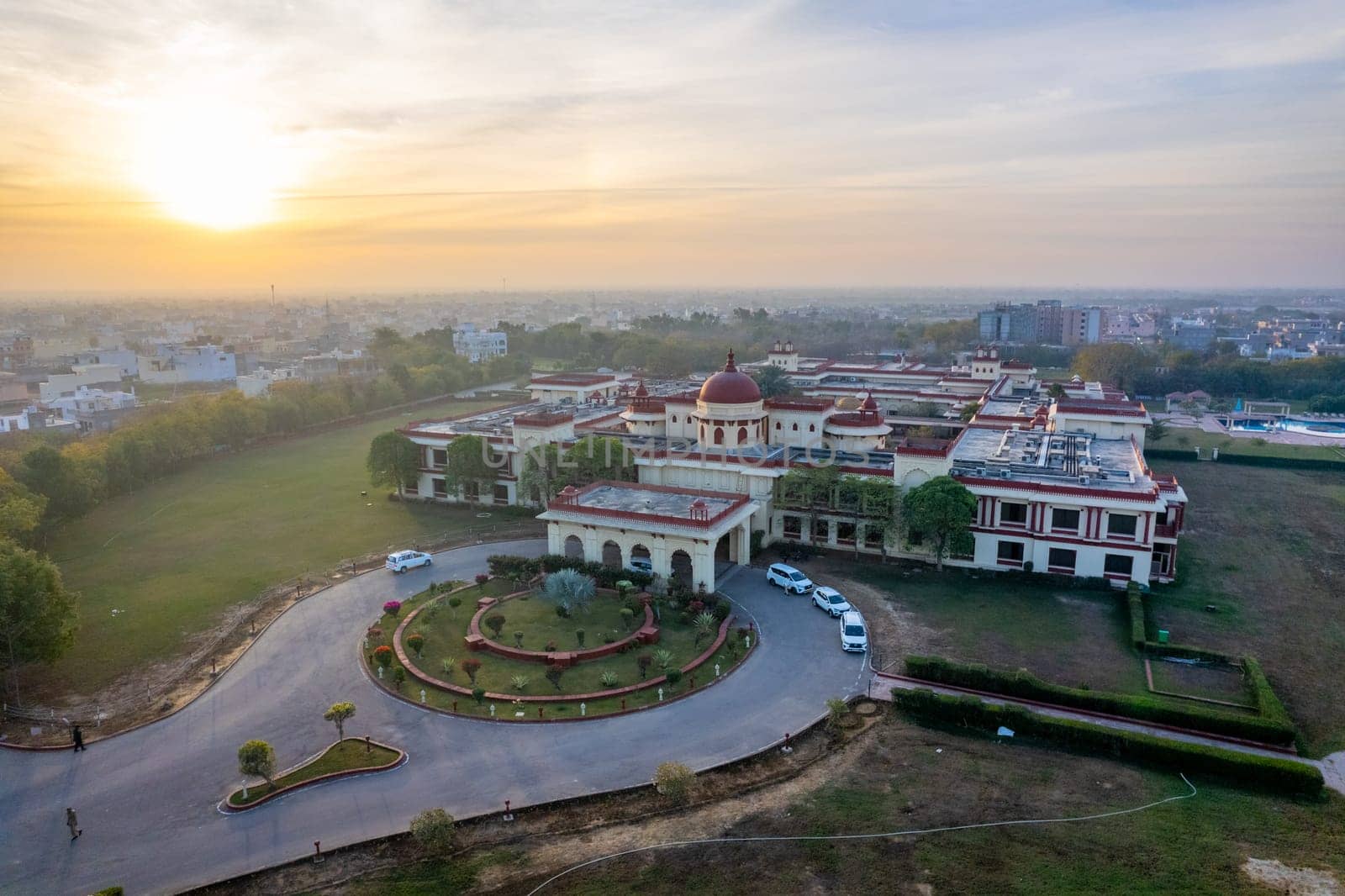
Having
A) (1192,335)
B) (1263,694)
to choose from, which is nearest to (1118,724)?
(1263,694)

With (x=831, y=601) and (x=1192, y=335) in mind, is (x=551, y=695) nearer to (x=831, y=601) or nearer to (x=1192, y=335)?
(x=831, y=601)

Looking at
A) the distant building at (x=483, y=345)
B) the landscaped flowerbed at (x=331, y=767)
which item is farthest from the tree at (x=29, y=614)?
the distant building at (x=483, y=345)

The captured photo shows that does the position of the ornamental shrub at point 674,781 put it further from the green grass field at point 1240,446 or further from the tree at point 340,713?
the green grass field at point 1240,446

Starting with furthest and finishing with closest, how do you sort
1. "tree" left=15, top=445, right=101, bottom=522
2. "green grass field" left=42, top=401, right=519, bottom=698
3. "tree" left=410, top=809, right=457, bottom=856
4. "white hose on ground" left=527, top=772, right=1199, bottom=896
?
1. "tree" left=15, top=445, right=101, bottom=522
2. "green grass field" left=42, top=401, right=519, bottom=698
3. "white hose on ground" left=527, top=772, right=1199, bottom=896
4. "tree" left=410, top=809, right=457, bottom=856

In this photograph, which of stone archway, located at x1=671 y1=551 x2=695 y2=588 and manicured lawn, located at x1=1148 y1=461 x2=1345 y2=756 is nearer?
manicured lawn, located at x1=1148 y1=461 x2=1345 y2=756

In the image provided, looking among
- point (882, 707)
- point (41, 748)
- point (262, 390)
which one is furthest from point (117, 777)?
point (262, 390)

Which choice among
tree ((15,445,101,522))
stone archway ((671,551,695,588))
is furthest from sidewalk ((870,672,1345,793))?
tree ((15,445,101,522))

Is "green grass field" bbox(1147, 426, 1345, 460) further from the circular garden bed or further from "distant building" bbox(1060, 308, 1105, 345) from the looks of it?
"distant building" bbox(1060, 308, 1105, 345)
